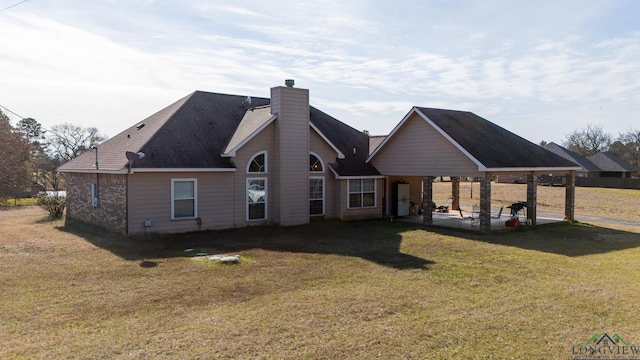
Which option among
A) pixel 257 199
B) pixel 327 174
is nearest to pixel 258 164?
pixel 257 199

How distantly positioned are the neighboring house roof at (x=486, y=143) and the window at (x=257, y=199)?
6288 mm

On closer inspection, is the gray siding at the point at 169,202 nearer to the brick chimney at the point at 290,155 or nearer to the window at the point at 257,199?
the window at the point at 257,199

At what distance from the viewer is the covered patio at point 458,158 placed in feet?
61.1

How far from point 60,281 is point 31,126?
69.1m

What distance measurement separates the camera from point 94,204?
19297 millimetres

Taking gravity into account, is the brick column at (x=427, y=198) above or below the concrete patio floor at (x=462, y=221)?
above

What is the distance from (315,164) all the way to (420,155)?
A: 4703 millimetres

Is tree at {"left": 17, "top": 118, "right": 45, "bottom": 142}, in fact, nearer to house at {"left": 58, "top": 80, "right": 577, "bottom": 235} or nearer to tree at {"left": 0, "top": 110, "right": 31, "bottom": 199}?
tree at {"left": 0, "top": 110, "right": 31, "bottom": 199}

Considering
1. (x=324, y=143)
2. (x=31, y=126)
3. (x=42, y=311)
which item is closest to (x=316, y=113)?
(x=324, y=143)

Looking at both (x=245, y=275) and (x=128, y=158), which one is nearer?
(x=245, y=275)

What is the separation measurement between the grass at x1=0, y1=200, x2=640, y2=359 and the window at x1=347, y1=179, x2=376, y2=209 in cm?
608

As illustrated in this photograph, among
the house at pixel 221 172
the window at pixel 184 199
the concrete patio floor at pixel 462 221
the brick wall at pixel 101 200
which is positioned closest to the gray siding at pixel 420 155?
the house at pixel 221 172

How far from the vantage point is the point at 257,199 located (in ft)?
64.1

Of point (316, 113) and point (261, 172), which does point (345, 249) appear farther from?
point (316, 113)
